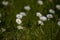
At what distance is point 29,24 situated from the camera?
Answer: 2223 mm

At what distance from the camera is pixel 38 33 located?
2.12 metres

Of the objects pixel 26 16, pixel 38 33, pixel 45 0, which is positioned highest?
pixel 45 0

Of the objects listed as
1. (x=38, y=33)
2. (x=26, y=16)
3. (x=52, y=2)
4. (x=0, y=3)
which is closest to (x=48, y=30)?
(x=38, y=33)

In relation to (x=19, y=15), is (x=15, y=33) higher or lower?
lower

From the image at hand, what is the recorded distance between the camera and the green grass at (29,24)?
82.2 inches

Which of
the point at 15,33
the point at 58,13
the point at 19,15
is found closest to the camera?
the point at 15,33

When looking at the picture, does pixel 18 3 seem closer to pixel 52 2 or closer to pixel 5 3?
pixel 5 3

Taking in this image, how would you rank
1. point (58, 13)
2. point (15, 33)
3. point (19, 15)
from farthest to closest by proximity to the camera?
point (58, 13) → point (19, 15) → point (15, 33)

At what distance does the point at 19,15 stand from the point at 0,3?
0.33 meters

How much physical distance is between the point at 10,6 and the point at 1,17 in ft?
0.67

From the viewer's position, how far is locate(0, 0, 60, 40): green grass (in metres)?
2.09

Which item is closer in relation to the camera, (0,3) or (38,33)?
(38,33)

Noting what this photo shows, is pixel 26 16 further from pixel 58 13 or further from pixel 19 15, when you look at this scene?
pixel 58 13

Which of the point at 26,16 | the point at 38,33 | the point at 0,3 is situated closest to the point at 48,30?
the point at 38,33
